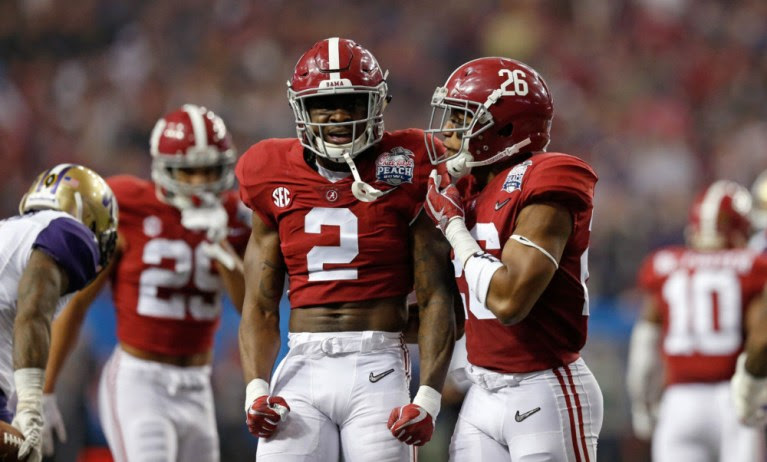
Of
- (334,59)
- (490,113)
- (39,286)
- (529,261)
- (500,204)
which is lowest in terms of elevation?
(39,286)

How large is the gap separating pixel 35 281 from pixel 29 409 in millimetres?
361

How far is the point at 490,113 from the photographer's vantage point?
9.71 feet

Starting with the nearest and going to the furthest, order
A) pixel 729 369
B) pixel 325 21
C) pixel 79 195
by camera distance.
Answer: pixel 79 195 < pixel 729 369 < pixel 325 21

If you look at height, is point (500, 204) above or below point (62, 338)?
above

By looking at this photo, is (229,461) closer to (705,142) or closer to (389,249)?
(389,249)

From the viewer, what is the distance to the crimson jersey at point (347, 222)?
298cm

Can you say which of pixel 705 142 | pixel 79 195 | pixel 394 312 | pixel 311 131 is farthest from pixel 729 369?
pixel 705 142

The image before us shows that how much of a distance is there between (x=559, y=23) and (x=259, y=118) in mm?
3388

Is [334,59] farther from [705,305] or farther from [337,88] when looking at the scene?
[705,305]

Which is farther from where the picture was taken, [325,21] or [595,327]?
[325,21]

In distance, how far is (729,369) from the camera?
15.9 feet

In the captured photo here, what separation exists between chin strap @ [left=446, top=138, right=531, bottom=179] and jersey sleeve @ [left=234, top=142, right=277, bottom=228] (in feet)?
1.82

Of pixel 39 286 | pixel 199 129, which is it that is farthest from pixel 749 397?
pixel 39 286

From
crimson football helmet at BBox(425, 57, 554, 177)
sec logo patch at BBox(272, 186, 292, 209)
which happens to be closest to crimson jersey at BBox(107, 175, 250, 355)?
sec logo patch at BBox(272, 186, 292, 209)
